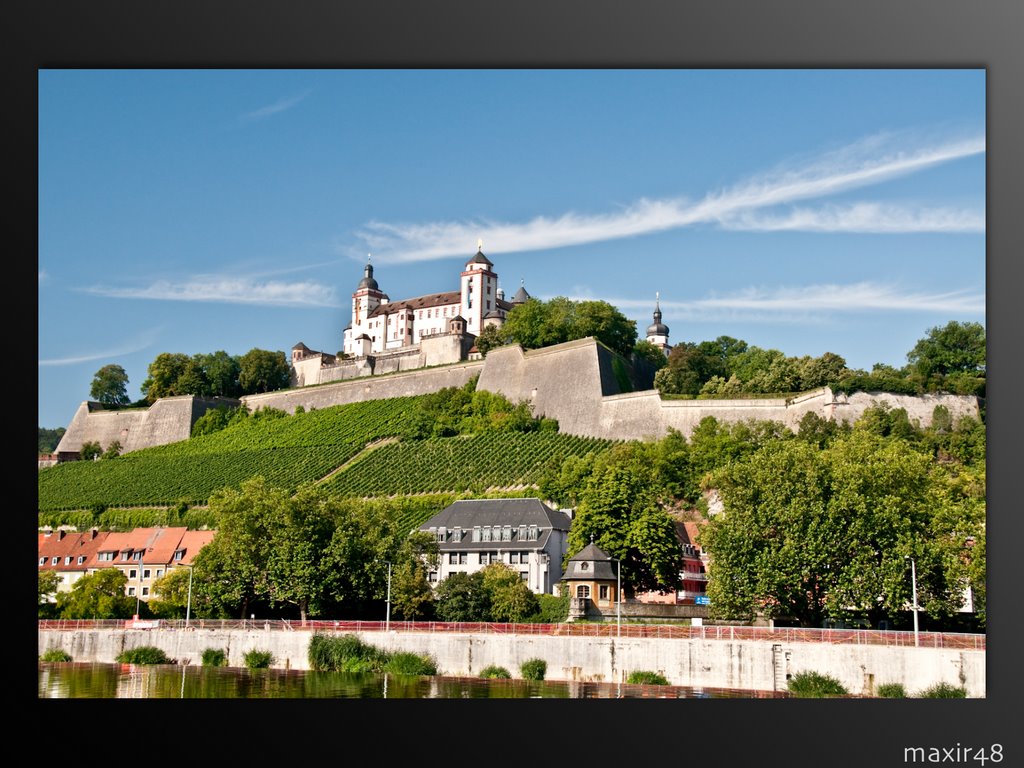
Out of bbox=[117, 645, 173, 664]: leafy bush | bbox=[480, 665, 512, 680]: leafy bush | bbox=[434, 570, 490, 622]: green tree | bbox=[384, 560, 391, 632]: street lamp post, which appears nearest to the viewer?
bbox=[480, 665, 512, 680]: leafy bush

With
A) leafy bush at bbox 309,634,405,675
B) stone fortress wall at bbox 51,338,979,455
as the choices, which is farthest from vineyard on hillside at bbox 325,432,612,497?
leafy bush at bbox 309,634,405,675

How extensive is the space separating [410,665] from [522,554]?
38.2 feet

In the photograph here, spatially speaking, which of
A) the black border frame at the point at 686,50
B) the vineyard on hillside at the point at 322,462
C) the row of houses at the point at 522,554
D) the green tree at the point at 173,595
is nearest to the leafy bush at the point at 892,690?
the black border frame at the point at 686,50

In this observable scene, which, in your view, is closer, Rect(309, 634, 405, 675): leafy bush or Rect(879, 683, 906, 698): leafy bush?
Rect(879, 683, 906, 698): leafy bush

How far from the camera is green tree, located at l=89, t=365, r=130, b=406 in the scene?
7575 cm

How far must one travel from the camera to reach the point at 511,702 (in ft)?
45.0

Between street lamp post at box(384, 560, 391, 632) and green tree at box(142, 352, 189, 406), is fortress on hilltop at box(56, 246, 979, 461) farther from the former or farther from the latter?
street lamp post at box(384, 560, 391, 632)

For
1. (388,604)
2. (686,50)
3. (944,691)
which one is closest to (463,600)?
(388,604)

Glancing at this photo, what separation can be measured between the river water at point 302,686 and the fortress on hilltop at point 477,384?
23.9 meters

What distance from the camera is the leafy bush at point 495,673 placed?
2462 cm

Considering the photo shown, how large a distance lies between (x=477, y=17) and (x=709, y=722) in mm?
7932

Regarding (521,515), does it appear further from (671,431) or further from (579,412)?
(579,412)

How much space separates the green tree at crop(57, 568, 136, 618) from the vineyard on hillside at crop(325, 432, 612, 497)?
13448 mm

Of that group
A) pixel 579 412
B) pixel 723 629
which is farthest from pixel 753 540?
pixel 579 412
